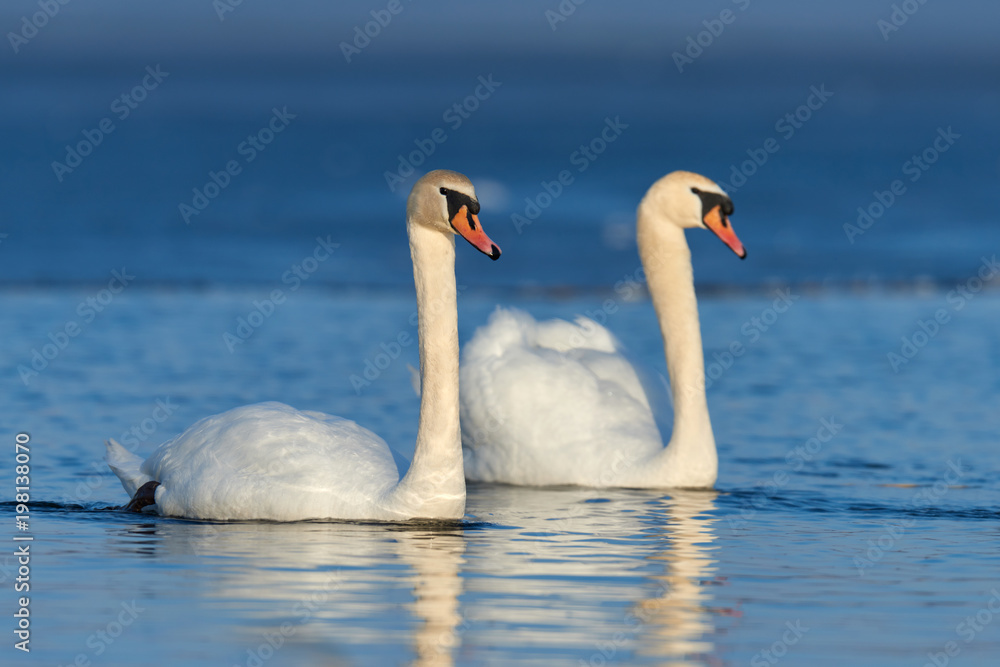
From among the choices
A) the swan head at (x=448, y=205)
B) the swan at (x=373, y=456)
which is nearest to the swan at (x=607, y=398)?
the swan at (x=373, y=456)

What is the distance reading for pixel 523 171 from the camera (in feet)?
103

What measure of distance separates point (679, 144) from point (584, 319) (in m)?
26.4

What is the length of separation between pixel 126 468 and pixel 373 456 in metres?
1.40

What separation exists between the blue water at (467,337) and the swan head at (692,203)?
3.99 feet

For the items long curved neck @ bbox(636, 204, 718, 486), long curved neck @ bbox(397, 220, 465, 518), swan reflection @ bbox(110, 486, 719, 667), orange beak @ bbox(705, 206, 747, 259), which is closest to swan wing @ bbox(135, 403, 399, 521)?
swan reflection @ bbox(110, 486, 719, 667)

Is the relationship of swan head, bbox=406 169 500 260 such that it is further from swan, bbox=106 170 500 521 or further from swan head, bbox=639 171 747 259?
swan head, bbox=639 171 747 259

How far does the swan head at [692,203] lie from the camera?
10.4m

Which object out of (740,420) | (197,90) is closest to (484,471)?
(740,420)

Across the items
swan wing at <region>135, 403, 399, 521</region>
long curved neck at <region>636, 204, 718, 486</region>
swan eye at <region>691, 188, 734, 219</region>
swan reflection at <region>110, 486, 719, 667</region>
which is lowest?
swan reflection at <region>110, 486, 719, 667</region>

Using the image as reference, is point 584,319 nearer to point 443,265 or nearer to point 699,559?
point 443,265

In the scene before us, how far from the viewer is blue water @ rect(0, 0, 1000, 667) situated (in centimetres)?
630

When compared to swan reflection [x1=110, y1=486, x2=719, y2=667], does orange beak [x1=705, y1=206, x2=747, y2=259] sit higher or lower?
higher

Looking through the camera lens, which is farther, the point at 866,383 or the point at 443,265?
the point at 866,383

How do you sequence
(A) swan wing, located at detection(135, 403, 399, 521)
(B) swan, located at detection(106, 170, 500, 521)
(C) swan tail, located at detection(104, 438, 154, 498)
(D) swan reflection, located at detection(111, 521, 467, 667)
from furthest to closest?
(C) swan tail, located at detection(104, 438, 154, 498) → (A) swan wing, located at detection(135, 403, 399, 521) → (B) swan, located at detection(106, 170, 500, 521) → (D) swan reflection, located at detection(111, 521, 467, 667)
